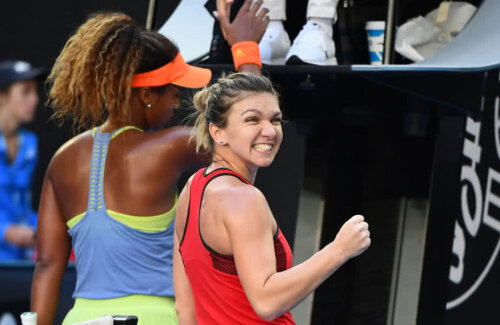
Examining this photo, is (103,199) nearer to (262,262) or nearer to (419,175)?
(262,262)

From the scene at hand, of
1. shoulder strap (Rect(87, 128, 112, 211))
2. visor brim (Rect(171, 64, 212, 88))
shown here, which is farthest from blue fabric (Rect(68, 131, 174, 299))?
visor brim (Rect(171, 64, 212, 88))

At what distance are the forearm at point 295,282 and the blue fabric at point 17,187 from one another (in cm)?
357

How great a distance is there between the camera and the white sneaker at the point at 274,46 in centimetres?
277

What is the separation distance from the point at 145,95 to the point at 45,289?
0.57m

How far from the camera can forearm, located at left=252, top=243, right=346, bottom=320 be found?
5.17ft

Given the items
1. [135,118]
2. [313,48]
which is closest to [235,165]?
→ [135,118]

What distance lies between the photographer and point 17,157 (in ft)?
16.3

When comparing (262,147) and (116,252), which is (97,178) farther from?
(262,147)

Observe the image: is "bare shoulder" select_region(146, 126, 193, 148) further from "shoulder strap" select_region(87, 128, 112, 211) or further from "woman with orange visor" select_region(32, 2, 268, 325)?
"shoulder strap" select_region(87, 128, 112, 211)

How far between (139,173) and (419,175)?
3.68 feet

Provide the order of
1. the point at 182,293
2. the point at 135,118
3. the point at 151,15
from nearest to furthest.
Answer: the point at 182,293 → the point at 135,118 → the point at 151,15

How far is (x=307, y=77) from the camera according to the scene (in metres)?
2.73

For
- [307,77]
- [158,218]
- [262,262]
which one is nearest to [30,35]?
[307,77]

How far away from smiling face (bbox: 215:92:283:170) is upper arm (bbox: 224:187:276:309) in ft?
0.52
